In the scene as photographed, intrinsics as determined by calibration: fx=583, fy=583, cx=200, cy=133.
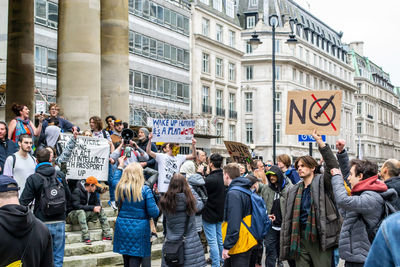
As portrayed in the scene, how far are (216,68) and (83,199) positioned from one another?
4963 cm

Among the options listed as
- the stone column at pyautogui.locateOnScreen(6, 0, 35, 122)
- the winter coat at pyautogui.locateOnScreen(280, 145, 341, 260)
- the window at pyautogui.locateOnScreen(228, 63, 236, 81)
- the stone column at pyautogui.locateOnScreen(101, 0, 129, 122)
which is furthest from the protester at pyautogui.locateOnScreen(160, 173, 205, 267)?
the window at pyautogui.locateOnScreen(228, 63, 236, 81)

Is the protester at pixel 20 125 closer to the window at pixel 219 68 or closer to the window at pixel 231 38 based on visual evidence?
the window at pixel 219 68

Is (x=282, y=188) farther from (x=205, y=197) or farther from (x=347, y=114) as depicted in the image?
(x=347, y=114)

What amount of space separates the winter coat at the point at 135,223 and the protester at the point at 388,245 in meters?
5.74

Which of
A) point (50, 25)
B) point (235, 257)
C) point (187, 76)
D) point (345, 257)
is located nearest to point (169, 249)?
point (235, 257)

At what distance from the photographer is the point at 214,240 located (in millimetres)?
11102

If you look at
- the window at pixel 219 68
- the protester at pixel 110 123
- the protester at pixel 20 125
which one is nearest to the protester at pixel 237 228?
the protester at pixel 20 125

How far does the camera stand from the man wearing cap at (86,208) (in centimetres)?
1145

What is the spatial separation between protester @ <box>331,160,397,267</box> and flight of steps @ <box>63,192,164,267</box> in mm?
5487

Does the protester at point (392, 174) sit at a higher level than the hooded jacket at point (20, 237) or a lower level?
higher

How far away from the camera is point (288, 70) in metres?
79.4

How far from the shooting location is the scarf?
23.6 feet

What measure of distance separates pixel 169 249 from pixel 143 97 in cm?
3830

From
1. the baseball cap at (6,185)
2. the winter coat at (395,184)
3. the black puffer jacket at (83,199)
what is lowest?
the black puffer jacket at (83,199)
